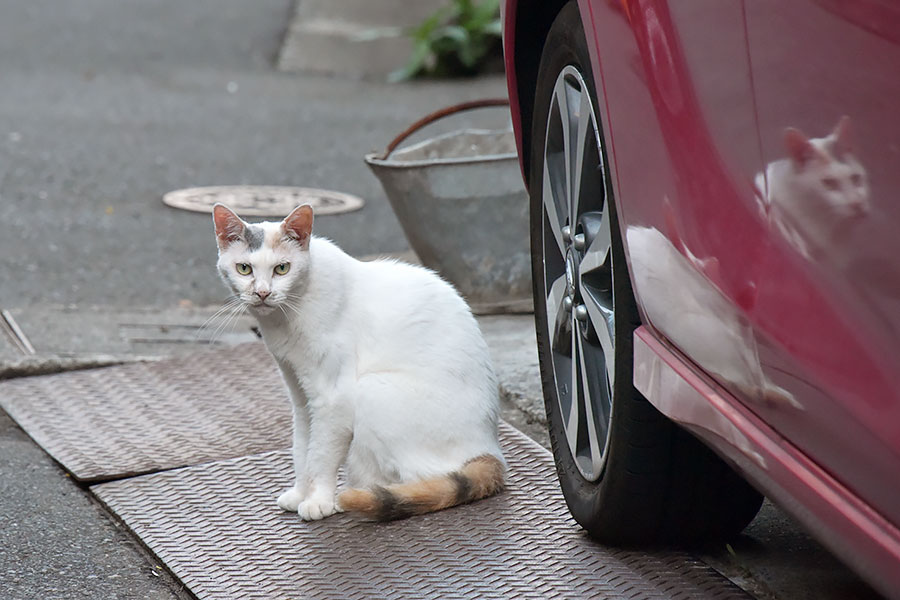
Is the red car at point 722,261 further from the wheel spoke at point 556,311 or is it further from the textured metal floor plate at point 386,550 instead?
the textured metal floor plate at point 386,550

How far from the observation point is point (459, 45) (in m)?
11.0

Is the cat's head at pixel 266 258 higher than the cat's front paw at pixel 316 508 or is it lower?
higher

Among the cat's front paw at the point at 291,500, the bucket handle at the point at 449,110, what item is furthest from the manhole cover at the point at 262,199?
the cat's front paw at the point at 291,500

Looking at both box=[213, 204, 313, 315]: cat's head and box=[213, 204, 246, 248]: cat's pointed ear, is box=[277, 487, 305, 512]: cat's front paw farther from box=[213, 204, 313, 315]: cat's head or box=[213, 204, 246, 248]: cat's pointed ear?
box=[213, 204, 246, 248]: cat's pointed ear

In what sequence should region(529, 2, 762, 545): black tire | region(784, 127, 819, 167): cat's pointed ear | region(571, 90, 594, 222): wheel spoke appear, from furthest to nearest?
region(571, 90, 594, 222): wheel spoke, region(529, 2, 762, 545): black tire, region(784, 127, 819, 167): cat's pointed ear

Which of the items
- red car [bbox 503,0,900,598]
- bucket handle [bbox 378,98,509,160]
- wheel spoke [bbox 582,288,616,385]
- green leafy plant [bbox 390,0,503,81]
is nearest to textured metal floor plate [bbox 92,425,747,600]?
red car [bbox 503,0,900,598]

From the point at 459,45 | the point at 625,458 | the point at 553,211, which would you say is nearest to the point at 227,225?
the point at 553,211

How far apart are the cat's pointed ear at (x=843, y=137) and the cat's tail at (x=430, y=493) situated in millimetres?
1646

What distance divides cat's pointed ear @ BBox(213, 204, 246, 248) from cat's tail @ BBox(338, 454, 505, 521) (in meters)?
0.71

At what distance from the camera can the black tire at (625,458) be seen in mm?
2418

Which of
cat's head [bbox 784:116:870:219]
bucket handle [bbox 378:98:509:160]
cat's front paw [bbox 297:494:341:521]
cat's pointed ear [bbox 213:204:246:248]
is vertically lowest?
cat's front paw [bbox 297:494:341:521]

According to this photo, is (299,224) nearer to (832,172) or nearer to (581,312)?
(581,312)

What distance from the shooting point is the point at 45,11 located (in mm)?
13523

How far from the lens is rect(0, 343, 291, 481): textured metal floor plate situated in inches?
139
